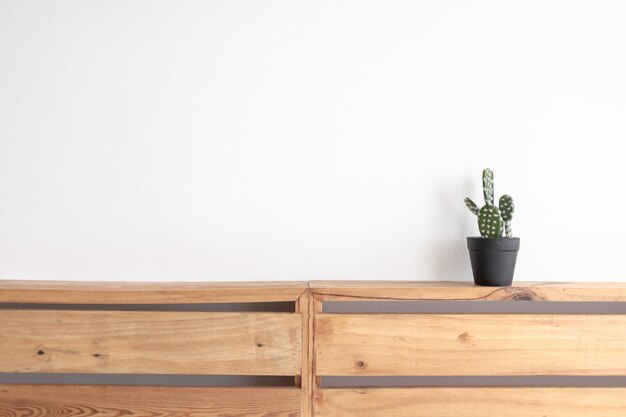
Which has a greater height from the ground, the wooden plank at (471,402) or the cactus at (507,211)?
the cactus at (507,211)

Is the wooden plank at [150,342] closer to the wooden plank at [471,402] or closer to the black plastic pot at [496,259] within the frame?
the wooden plank at [471,402]

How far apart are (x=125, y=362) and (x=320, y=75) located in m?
0.82

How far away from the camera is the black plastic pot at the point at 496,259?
127cm

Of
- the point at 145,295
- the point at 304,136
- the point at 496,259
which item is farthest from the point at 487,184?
the point at 145,295

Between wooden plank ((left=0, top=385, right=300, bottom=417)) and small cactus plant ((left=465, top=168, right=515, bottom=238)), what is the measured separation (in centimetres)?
56

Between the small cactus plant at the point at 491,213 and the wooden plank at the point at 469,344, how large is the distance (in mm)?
191

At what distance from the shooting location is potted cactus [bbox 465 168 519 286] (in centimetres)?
127

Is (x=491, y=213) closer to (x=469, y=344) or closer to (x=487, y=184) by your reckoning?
(x=487, y=184)

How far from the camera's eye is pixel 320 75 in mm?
1433

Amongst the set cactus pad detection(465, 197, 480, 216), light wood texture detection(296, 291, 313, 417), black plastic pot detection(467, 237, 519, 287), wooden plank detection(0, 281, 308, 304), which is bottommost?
light wood texture detection(296, 291, 313, 417)

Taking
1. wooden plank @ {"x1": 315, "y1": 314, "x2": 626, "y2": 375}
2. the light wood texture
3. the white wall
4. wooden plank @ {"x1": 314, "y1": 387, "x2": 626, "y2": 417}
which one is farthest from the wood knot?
the light wood texture

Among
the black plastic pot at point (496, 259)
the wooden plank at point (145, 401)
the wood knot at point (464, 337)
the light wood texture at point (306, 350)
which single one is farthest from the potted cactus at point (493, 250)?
the wooden plank at point (145, 401)

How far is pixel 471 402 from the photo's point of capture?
1.26 m

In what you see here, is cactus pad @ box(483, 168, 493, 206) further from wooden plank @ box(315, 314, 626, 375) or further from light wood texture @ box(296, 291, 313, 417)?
light wood texture @ box(296, 291, 313, 417)
